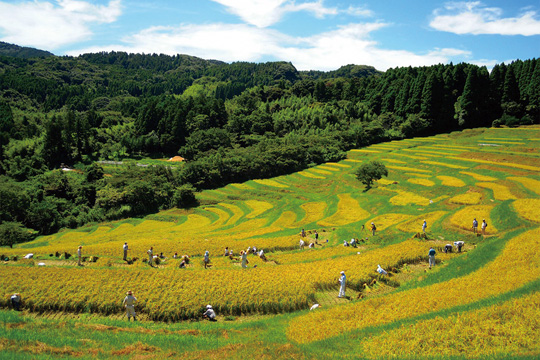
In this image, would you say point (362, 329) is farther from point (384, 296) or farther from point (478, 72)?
point (478, 72)

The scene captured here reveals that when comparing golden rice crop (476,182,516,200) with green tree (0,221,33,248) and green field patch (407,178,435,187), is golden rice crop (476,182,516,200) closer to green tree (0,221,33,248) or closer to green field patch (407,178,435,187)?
green field patch (407,178,435,187)

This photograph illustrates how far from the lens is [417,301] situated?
55.8ft

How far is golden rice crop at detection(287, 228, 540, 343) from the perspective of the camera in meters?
15.1

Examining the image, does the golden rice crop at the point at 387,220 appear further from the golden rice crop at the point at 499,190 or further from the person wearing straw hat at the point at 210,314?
the person wearing straw hat at the point at 210,314

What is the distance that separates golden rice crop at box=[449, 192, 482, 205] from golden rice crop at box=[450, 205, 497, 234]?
2.45 meters

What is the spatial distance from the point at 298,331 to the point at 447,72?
107 m

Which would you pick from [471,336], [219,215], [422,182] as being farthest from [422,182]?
[471,336]

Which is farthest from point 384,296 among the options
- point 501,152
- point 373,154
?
point 373,154

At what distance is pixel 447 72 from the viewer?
99.0 m

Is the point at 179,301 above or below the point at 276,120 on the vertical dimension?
below

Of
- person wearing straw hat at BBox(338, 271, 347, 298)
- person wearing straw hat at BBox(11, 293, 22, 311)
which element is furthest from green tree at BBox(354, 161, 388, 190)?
person wearing straw hat at BBox(11, 293, 22, 311)

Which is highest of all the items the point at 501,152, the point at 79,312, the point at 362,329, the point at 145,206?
the point at 501,152

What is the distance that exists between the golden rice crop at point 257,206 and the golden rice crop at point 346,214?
1313 cm

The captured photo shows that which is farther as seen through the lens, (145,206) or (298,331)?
(145,206)
